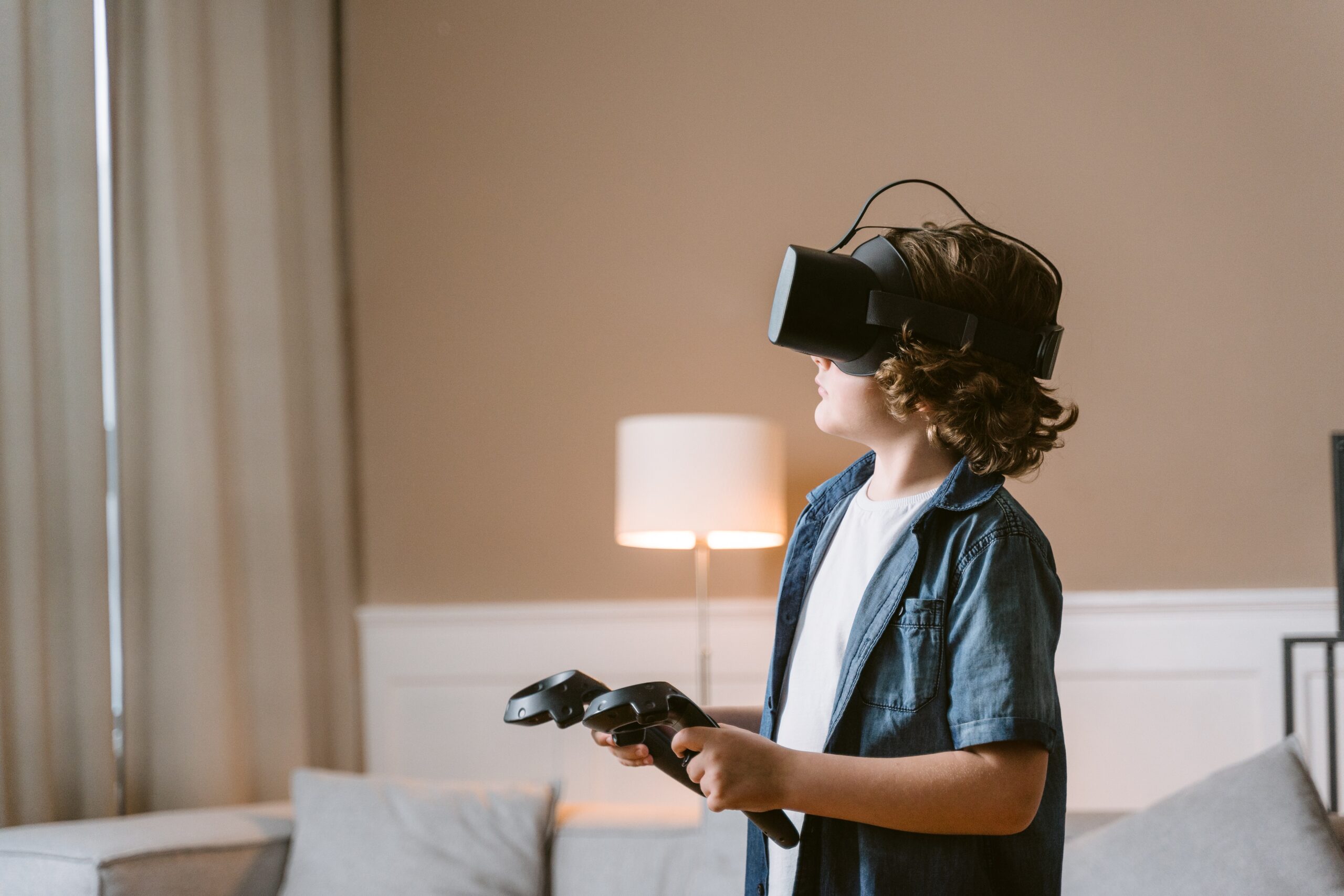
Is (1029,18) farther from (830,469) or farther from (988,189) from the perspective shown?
(830,469)

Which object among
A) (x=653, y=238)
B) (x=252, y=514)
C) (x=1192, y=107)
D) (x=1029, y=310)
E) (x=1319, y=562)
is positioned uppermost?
(x=1192, y=107)

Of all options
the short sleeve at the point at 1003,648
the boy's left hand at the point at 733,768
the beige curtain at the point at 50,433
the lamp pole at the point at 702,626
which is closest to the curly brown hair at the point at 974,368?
the short sleeve at the point at 1003,648

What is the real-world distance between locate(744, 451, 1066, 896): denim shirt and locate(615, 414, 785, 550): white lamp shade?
3.44ft

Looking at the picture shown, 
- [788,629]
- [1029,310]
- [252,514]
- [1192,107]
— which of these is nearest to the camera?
[1029,310]

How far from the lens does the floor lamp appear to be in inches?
78.1

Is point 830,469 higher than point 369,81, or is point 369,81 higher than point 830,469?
point 369,81

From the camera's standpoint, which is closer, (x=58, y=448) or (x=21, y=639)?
(x=21, y=639)

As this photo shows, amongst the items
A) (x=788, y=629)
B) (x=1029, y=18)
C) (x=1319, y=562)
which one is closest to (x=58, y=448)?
(x=788, y=629)

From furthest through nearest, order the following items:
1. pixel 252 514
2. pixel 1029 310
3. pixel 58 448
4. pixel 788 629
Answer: pixel 252 514
pixel 58 448
pixel 788 629
pixel 1029 310

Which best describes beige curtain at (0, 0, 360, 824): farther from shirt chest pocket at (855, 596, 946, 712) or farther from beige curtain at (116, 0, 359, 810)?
shirt chest pocket at (855, 596, 946, 712)

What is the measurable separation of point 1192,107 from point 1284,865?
1.76 m

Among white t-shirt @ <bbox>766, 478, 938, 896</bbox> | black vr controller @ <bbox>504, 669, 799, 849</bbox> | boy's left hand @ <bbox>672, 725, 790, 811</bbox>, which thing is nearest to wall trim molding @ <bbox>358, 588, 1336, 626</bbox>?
white t-shirt @ <bbox>766, 478, 938, 896</bbox>

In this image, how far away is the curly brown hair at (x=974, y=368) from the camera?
3.01 ft

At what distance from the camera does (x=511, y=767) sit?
2.46 m
